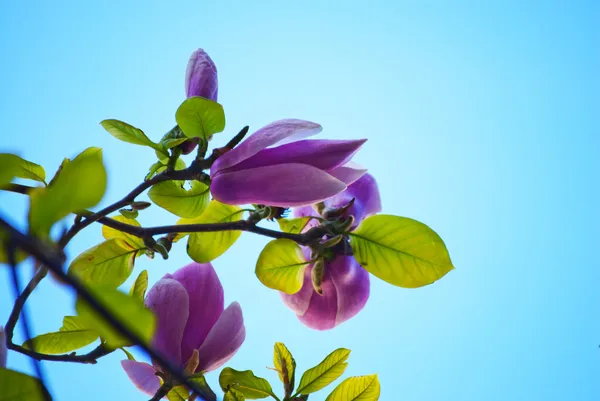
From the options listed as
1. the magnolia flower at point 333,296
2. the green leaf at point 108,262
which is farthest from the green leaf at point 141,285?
the magnolia flower at point 333,296

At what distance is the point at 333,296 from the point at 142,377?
0.16m

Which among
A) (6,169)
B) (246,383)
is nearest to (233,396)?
(246,383)

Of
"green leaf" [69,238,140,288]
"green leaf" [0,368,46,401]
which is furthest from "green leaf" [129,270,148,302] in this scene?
"green leaf" [0,368,46,401]

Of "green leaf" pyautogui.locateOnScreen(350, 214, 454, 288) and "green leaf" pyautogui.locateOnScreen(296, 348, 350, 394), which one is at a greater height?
"green leaf" pyautogui.locateOnScreen(350, 214, 454, 288)

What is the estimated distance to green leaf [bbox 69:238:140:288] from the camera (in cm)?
44

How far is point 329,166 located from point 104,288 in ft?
0.77

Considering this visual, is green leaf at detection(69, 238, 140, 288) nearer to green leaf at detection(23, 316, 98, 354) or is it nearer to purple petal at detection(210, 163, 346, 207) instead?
green leaf at detection(23, 316, 98, 354)

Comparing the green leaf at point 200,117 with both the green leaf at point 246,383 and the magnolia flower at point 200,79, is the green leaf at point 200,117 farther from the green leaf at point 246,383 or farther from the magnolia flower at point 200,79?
the green leaf at point 246,383

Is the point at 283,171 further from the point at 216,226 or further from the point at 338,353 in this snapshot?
the point at 338,353

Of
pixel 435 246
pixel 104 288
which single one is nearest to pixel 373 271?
pixel 435 246

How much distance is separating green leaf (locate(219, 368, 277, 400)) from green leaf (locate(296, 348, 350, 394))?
0.03m

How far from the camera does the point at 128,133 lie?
395 mm

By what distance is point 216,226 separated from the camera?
0.35 meters

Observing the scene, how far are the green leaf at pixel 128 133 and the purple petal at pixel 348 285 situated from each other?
0.15 metres
